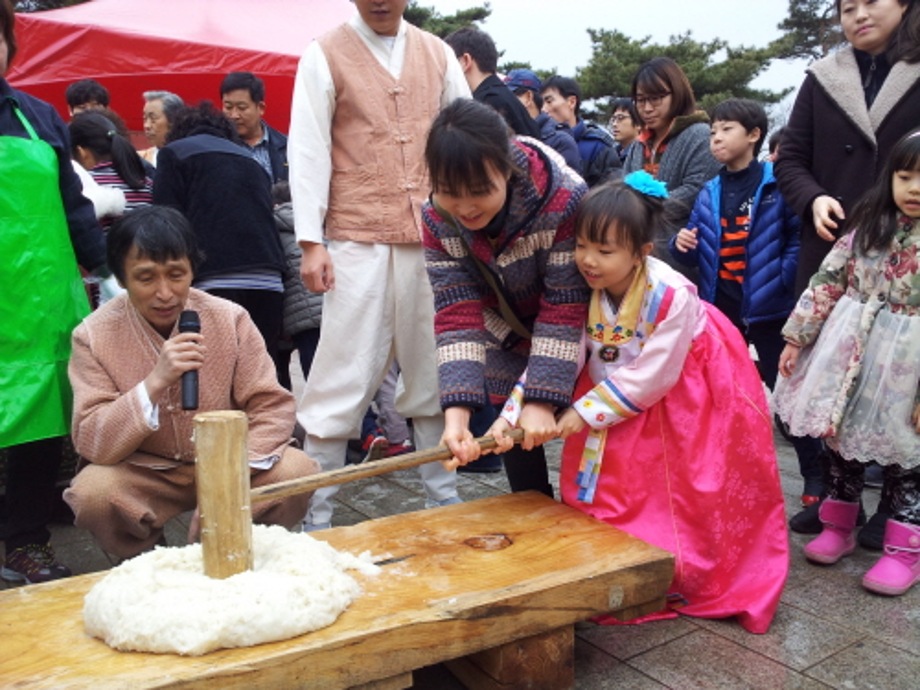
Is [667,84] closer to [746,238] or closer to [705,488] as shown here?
[746,238]

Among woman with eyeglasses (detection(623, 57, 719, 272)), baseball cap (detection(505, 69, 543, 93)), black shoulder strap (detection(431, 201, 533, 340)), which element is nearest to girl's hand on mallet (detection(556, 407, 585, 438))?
black shoulder strap (detection(431, 201, 533, 340))

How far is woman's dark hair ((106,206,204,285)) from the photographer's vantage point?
2.67m

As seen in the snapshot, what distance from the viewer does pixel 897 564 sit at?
279 centimetres

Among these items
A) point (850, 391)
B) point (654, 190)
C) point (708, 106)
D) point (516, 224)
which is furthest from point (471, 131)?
point (708, 106)

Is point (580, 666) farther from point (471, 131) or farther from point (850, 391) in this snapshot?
point (471, 131)

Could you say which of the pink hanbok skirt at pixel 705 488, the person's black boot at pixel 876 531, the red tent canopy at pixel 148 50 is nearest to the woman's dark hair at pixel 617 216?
the pink hanbok skirt at pixel 705 488

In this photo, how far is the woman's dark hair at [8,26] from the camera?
110 inches

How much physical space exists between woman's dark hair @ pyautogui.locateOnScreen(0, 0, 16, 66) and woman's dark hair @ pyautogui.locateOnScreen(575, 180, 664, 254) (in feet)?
6.49

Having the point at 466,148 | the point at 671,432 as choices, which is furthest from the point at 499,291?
the point at 671,432

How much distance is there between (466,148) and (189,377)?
102 cm

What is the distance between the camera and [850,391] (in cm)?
286

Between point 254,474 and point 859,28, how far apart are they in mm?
2665

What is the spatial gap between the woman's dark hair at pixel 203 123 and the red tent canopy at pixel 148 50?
446 centimetres

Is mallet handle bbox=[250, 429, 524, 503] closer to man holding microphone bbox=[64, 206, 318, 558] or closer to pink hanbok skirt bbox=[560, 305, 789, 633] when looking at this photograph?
man holding microphone bbox=[64, 206, 318, 558]
